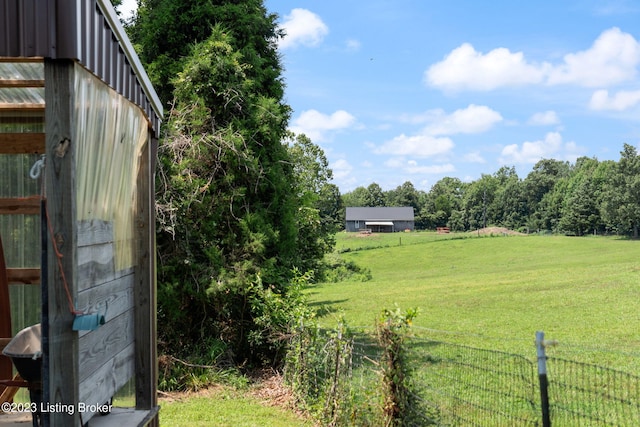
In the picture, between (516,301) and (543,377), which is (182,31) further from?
(516,301)

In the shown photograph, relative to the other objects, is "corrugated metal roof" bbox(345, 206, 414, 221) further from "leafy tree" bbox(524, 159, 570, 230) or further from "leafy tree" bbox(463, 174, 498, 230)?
"leafy tree" bbox(524, 159, 570, 230)

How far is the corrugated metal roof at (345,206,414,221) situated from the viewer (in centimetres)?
9531

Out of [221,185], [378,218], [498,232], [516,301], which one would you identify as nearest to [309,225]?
[221,185]

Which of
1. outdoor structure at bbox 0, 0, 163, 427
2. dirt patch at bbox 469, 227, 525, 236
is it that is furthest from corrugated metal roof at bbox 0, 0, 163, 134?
dirt patch at bbox 469, 227, 525, 236

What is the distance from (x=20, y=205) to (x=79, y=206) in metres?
2.70

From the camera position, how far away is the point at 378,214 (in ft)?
315

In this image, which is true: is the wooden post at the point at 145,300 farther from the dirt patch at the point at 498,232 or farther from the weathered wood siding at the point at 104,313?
the dirt patch at the point at 498,232

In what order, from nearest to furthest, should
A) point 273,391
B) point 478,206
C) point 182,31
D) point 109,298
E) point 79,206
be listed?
point 79,206
point 109,298
point 273,391
point 182,31
point 478,206

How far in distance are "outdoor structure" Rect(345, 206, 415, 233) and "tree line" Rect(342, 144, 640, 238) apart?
700 cm

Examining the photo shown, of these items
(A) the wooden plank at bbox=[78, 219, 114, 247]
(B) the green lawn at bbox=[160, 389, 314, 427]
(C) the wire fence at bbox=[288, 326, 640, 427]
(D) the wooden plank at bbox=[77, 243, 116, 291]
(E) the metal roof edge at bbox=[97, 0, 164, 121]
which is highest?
(E) the metal roof edge at bbox=[97, 0, 164, 121]

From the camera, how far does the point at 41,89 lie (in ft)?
14.7

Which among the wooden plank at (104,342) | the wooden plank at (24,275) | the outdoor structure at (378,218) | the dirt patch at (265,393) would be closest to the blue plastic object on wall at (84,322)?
the wooden plank at (104,342)

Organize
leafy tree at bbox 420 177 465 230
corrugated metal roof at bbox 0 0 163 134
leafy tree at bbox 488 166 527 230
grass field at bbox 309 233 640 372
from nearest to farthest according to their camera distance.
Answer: corrugated metal roof at bbox 0 0 163 134 → grass field at bbox 309 233 640 372 → leafy tree at bbox 488 166 527 230 → leafy tree at bbox 420 177 465 230

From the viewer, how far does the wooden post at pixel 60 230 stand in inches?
108
